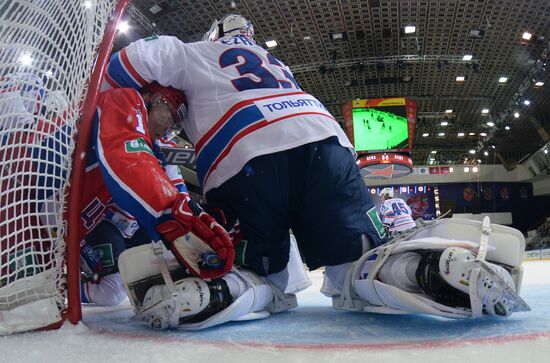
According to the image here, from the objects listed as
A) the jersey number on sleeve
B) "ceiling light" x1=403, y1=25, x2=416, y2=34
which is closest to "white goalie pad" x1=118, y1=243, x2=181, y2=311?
the jersey number on sleeve

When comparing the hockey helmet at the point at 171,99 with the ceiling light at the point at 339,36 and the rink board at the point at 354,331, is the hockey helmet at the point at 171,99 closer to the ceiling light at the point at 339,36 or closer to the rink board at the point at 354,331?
the rink board at the point at 354,331

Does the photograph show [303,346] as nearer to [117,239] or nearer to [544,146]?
[117,239]

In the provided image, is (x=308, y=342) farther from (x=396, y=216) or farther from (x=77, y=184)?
(x=396, y=216)

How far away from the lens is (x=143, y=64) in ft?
3.80

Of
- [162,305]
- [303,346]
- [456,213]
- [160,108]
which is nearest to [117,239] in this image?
[160,108]

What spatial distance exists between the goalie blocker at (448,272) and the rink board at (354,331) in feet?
0.12

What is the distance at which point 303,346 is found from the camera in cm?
71

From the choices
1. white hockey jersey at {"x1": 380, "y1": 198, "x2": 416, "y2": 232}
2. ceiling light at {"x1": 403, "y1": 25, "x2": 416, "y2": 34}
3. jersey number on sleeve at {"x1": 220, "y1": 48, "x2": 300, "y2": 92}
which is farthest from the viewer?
ceiling light at {"x1": 403, "y1": 25, "x2": 416, "y2": 34}

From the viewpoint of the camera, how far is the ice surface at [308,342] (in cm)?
62

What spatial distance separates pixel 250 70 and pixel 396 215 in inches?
179

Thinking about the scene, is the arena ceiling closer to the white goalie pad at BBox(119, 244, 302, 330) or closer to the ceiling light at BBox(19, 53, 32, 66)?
the ceiling light at BBox(19, 53, 32, 66)

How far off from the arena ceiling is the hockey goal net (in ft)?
15.9

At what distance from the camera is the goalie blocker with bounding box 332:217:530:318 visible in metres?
0.85

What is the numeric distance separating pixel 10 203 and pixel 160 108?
43 cm
